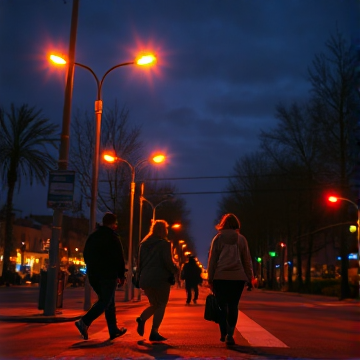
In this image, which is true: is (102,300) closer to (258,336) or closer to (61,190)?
(258,336)

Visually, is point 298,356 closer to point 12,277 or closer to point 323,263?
point 12,277

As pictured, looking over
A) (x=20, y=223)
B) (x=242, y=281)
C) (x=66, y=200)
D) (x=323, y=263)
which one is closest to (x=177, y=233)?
(x=20, y=223)

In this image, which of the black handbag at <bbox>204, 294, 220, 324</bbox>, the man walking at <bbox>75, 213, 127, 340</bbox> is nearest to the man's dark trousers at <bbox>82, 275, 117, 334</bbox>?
the man walking at <bbox>75, 213, 127, 340</bbox>

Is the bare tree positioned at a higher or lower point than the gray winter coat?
higher

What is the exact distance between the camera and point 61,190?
13.2m

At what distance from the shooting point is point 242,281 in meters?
7.60

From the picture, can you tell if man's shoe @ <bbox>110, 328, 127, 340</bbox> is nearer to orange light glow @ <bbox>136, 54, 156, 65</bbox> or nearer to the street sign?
the street sign

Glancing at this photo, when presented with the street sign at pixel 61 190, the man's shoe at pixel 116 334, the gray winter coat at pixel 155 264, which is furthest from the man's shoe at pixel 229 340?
the street sign at pixel 61 190

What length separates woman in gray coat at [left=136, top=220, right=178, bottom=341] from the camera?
312 inches

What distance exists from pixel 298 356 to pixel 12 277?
4396 centimetres

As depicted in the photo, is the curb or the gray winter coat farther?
the curb

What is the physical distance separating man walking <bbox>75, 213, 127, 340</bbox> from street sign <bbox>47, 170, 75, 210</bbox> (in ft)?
17.1

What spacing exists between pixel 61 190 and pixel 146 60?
6061mm

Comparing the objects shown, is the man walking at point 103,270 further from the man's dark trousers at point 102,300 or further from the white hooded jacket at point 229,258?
the white hooded jacket at point 229,258
